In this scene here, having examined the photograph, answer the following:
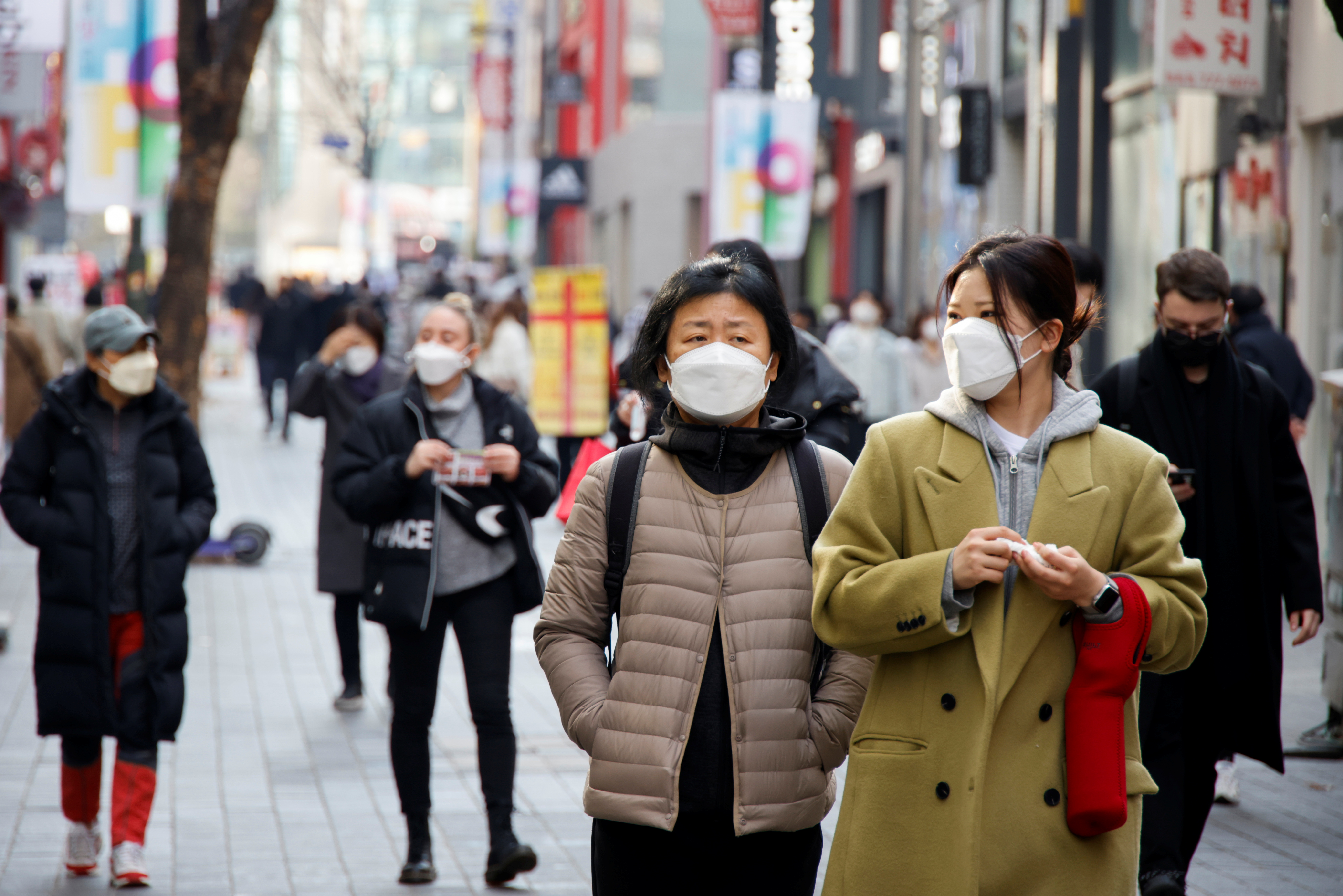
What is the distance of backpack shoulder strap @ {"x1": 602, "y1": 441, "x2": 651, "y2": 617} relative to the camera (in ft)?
11.7

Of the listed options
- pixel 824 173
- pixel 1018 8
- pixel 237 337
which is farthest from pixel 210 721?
pixel 237 337

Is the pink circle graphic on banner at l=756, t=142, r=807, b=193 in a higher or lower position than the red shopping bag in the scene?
higher

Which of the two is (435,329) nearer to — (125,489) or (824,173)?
(125,489)

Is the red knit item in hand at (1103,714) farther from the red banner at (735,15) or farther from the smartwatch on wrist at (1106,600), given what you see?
the red banner at (735,15)

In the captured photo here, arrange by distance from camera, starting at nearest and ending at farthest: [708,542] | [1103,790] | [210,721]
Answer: [1103,790]
[708,542]
[210,721]

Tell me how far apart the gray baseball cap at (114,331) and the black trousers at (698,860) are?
308 cm

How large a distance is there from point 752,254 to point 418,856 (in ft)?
7.73

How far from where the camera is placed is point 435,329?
242 inches

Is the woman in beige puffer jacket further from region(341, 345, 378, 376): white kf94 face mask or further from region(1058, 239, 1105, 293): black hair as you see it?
region(341, 345, 378, 376): white kf94 face mask

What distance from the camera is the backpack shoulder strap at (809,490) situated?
11.7 ft

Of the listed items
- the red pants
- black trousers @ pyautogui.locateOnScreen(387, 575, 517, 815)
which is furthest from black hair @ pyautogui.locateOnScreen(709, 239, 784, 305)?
the red pants

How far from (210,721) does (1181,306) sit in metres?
5.12

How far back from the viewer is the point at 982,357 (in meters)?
3.22

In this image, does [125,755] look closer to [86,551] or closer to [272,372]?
[86,551]
